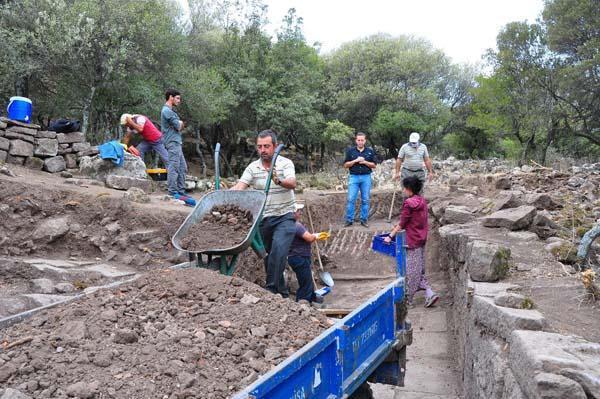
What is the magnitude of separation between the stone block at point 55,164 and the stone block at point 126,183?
130 centimetres

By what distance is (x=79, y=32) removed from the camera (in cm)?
1459

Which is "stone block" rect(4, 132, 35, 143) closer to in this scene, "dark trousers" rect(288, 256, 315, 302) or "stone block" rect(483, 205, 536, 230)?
"dark trousers" rect(288, 256, 315, 302)

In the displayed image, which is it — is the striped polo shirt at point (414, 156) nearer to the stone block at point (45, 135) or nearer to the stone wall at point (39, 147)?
the stone wall at point (39, 147)

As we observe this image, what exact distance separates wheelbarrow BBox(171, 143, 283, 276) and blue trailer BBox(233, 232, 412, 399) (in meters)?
1.17

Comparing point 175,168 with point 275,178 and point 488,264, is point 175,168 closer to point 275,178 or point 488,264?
point 275,178

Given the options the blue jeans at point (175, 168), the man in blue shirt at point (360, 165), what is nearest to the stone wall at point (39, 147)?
the blue jeans at point (175, 168)

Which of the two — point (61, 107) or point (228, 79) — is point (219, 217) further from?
point (228, 79)

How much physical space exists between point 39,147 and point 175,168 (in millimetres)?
2695

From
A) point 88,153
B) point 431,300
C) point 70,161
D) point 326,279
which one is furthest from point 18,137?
point 431,300

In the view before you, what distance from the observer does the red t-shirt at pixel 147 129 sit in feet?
26.8

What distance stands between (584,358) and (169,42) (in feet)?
57.9

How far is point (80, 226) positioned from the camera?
253 inches

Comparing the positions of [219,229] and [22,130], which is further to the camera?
[22,130]

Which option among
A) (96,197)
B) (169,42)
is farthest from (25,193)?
(169,42)
